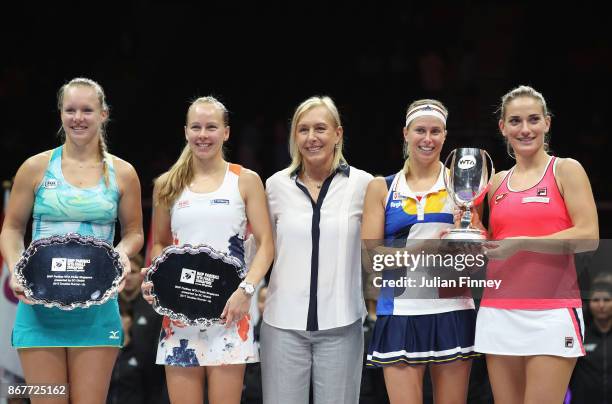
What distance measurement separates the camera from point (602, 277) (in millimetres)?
4512

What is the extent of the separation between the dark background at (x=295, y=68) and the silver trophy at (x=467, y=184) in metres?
4.33

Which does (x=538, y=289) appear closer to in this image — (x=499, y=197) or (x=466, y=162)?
(x=499, y=197)

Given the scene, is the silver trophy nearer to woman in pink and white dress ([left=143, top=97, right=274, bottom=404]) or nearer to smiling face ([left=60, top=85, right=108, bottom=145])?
woman in pink and white dress ([left=143, top=97, right=274, bottom=404])

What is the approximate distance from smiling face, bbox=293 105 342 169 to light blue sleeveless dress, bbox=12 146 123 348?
0.86 metres

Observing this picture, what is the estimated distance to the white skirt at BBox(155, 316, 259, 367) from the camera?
12.2 feet

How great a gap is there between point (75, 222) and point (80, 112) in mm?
481

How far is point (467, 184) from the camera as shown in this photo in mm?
3611

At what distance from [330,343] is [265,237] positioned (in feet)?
1.79

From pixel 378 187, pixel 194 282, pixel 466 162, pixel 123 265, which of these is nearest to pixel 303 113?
pixel 378 187

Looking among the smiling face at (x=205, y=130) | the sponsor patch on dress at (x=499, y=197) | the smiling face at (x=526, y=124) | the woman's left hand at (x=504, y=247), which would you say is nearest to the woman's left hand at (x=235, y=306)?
the smiling face at (x=205, y=130)

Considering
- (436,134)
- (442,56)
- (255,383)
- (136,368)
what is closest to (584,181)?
(436,134)

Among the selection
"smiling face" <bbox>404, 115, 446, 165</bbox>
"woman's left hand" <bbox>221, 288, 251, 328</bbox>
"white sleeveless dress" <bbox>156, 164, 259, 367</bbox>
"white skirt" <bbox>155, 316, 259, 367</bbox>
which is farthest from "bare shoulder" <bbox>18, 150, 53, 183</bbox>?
"smiling face" <bbox>404, 115, 446, 165</bbox>

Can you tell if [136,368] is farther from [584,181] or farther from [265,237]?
[584,181]

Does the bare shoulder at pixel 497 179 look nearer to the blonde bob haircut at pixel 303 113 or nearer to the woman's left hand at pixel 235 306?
the blonde bob haircut at pixel 303 113
